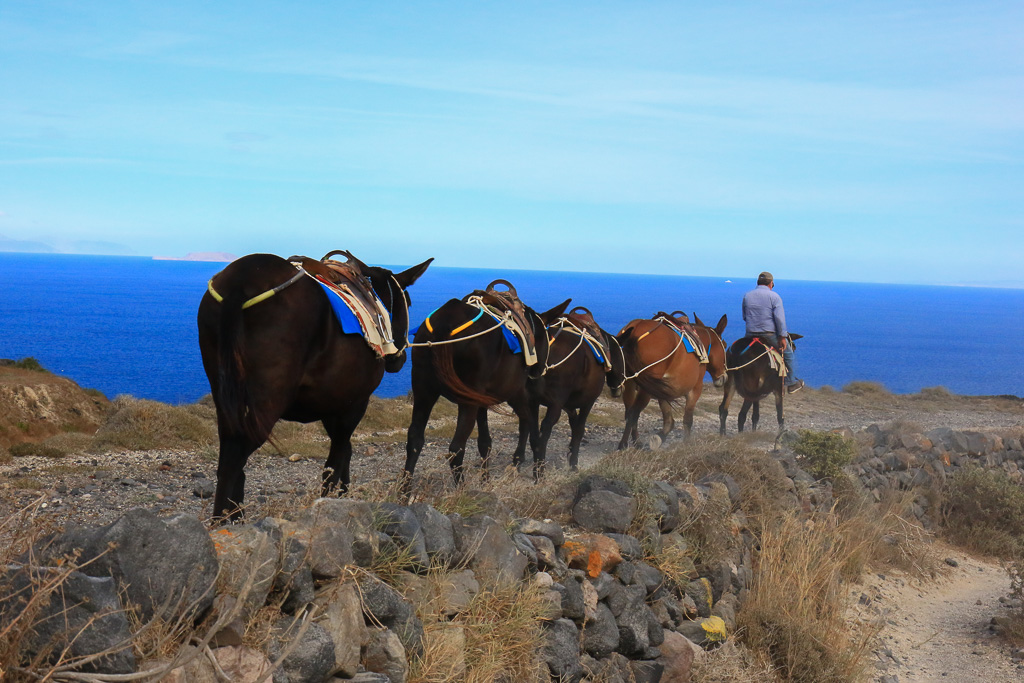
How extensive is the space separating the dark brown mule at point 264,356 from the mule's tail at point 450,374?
2.03m

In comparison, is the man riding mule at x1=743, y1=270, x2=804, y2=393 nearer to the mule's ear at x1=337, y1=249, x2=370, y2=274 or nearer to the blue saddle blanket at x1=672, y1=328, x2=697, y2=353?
the blue saddle blanket at x1=672, y1=328, x2=697, y2=353

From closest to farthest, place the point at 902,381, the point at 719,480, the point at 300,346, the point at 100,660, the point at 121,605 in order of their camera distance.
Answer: the point at 100,660, the point at 121,605, the point at 300,346, the point at 719,480, the point at 902,381

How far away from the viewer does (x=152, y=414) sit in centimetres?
1167

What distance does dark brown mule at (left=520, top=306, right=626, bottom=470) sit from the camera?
1062cm

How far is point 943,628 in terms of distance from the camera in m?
8.91

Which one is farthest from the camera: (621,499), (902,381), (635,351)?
(902,381)

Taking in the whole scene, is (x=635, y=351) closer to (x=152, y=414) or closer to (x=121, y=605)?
(x=152, y=414)

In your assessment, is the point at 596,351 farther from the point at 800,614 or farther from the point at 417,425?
the point at 800,614

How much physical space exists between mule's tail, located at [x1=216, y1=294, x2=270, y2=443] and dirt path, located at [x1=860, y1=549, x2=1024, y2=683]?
573 centimetres

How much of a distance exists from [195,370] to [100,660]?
62.0 meters

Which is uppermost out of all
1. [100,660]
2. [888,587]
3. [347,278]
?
[347,278]

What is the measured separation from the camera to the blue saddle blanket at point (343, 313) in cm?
590

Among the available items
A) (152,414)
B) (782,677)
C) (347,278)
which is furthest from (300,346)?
(152,414)

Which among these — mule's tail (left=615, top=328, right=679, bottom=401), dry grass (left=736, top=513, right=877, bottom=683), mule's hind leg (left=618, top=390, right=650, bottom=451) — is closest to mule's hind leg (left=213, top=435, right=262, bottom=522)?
dry grass (left=736, top=513, right=877, bottom=683)
